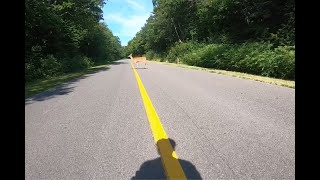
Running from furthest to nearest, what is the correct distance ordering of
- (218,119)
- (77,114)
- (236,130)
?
(77,114), (218,119), (236,130)

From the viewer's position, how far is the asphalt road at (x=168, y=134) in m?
4.12

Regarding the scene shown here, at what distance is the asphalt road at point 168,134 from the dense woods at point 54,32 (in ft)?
50.2

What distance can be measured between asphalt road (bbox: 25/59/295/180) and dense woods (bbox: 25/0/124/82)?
50.2ft

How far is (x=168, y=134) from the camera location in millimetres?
5848

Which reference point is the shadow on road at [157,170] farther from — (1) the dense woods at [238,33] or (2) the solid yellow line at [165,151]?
(1) the dense woods at [238,33]

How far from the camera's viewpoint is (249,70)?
68.4ft

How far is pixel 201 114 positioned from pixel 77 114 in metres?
2.86

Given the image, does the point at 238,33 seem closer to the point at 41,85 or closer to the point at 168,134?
the point at 41,85

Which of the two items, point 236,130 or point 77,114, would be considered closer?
point 236,130
